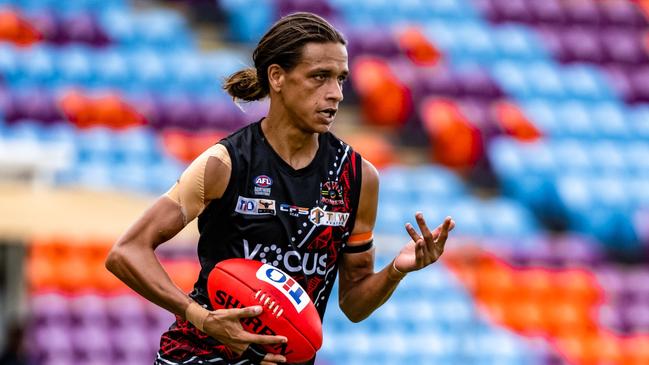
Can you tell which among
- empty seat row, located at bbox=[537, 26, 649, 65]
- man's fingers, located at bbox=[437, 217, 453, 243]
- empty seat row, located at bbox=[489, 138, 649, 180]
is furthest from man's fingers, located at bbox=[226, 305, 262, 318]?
empty seat row, located at bbox=[537, 26, 649, 65]

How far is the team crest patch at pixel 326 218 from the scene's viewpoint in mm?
4020

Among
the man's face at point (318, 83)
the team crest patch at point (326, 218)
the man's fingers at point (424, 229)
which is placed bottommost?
the man's fingers at point (424, 229)

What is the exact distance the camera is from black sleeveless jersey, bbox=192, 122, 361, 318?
13.0 ft

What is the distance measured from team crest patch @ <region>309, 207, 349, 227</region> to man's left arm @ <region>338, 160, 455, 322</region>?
13 cm

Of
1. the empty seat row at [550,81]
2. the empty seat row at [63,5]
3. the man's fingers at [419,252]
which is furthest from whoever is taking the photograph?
the empty seat row at [550,81]

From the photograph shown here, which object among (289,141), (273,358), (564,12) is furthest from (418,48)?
(273,358)

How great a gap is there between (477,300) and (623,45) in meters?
5.54

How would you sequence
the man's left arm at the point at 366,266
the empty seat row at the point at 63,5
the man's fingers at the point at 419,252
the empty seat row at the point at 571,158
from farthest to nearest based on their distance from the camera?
the empty seat row at the point at 571,158
the empty seat row at the point at 63,5
the man's left arm at the point at 366,266
the man's fingers at the point at 419,252

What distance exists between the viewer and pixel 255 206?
13.0ft

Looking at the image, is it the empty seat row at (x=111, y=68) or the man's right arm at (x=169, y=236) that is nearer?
the man's right arm at (x=169, y=236)

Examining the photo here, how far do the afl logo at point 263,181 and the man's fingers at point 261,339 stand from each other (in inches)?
20.0

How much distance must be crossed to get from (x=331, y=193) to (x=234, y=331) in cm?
62

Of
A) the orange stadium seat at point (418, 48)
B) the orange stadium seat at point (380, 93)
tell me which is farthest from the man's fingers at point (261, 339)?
the orange stadium seat at point (418, 48)

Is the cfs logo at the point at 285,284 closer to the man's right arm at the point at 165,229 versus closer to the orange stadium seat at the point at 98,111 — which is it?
the man's right arm at the point at 165,229
